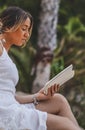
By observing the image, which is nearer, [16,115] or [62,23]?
[16,115]

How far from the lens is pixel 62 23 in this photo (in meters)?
12.2

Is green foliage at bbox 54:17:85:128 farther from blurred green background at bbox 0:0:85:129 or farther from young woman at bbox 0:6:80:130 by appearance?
young woman at bbox 0:6:80:130

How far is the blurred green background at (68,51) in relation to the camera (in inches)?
333

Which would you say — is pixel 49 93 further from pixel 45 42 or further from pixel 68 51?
pixel 68 51

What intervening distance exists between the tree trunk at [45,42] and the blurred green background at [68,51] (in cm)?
22

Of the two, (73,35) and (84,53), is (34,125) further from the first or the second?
(73,35)

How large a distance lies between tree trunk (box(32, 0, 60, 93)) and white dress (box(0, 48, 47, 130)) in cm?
460

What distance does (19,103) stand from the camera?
422 cm

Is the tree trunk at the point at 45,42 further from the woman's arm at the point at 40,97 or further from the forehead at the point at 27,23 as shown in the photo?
the forehead at the point at 27,23

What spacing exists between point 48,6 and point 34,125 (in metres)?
5.48

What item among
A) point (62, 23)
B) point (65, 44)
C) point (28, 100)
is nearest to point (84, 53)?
point (65, 44)

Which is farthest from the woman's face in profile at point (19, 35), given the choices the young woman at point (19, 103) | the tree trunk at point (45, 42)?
the tree trunk at point (45, 42)

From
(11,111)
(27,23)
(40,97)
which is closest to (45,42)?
(40,97)

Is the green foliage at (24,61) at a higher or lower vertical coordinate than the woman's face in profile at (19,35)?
lower
